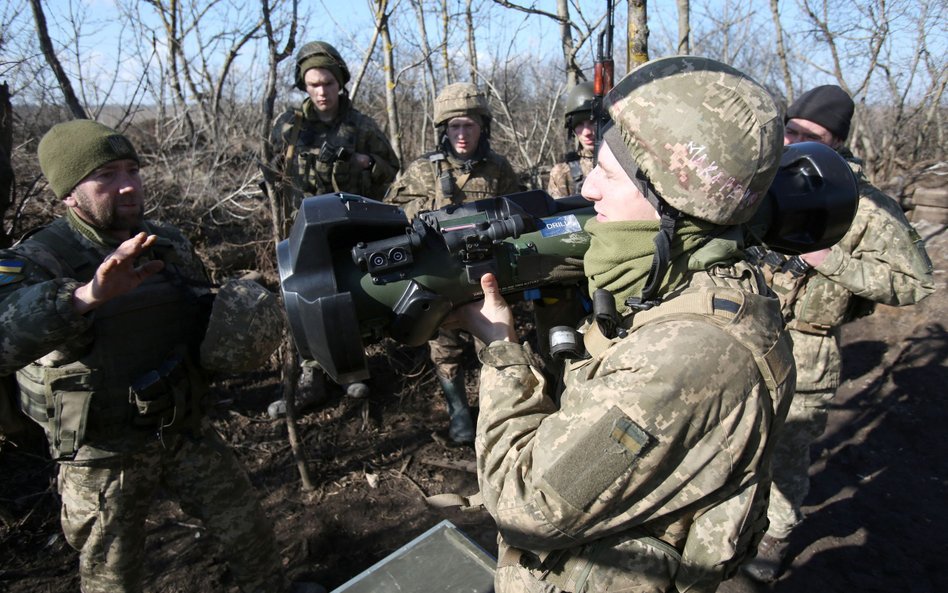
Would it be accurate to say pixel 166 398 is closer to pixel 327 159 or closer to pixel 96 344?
pixel 96 344

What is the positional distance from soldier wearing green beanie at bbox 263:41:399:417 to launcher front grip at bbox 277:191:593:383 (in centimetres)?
304

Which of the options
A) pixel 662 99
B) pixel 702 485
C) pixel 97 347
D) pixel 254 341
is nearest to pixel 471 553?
pixel 254 341

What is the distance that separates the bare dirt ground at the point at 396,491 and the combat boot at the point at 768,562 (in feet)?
0.18

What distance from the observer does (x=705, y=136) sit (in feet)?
3.76

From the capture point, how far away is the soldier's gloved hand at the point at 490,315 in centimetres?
146

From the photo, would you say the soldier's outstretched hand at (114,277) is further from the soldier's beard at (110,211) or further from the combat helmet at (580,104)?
the combat helmet at (580,104)

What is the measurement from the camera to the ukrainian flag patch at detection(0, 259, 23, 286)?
1989 millimetres

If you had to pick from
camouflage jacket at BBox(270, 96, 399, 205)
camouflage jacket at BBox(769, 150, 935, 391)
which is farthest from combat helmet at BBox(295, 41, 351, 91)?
camouflage jacket at BBox(769, 150, 935, 391)

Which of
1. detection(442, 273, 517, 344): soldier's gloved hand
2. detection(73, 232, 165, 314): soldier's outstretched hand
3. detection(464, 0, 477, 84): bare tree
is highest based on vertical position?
detection(464, 0, 477, 84): bare tree

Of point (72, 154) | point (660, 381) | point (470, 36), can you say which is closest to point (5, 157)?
point (72, 154)

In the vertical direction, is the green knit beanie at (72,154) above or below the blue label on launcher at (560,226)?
above

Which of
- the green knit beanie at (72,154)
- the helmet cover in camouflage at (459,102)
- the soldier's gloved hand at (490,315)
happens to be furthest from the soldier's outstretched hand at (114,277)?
the helmet cover in camouflage at (459,102)

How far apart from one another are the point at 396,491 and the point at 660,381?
2.96 m

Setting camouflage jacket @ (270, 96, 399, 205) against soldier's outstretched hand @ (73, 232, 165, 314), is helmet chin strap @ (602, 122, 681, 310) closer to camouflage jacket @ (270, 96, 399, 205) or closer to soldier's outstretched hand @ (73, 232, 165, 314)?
soldier's outstretched hand @ (73, 232, 165, 314)
